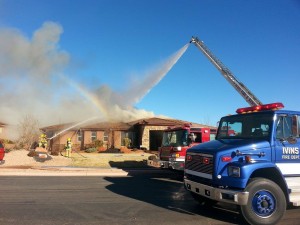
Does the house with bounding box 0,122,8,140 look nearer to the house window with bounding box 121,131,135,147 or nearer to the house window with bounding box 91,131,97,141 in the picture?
the house window with bounding box 91,131,97,141

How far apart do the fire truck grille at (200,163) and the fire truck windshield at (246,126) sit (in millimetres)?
1052

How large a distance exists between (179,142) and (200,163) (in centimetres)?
673

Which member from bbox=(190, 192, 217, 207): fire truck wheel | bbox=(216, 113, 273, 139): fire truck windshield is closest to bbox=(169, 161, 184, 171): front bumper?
bbox=(190, 192, 217, 207): fire truck wheel

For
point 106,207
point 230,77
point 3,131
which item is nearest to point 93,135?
point 3,131

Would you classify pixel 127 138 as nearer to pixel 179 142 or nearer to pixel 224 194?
pixel 179 142

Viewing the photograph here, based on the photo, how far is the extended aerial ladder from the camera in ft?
71.9

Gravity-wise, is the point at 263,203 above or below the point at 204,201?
above

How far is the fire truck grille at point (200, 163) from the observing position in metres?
6.99

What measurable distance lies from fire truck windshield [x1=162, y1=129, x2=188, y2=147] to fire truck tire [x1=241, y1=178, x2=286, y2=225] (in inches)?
284

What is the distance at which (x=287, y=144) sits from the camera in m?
7.11

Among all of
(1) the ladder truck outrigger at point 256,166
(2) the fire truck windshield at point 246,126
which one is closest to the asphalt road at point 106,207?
(1) the ladder truck outrigger at point 256,166

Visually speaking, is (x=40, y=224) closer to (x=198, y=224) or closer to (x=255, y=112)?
(x=198, y=224)

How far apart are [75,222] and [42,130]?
31.4 metres

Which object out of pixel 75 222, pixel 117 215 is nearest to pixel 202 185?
pixel 117 215
